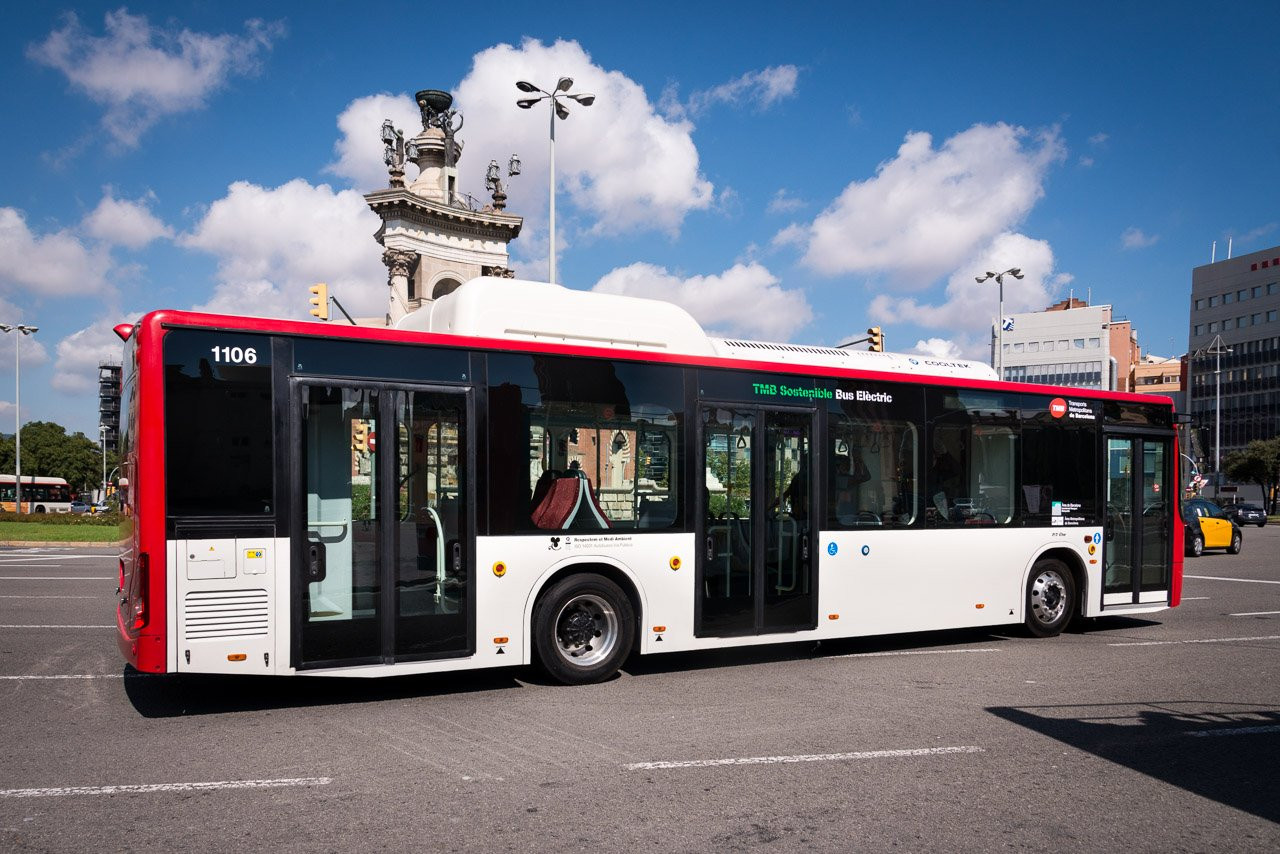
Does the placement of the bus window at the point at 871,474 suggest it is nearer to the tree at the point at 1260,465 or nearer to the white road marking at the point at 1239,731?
the white road marking at the point at 1239,731

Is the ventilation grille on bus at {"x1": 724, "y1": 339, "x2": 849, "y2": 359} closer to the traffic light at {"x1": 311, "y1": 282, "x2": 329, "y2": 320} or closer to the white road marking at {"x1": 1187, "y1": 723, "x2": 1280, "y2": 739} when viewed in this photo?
the white road marking at {"x1": 1187, "y1": 723, "x2": 1280, "y2": 739}

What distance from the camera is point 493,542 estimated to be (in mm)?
7852

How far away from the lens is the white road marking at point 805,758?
231 inches

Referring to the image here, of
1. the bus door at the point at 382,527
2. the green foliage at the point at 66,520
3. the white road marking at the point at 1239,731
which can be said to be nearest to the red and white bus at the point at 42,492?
the green foliage at the point at 66,520

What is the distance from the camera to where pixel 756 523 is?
30.0ft

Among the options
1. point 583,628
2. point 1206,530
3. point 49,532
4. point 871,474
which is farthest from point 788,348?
point 49,532

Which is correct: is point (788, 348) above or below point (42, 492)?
above

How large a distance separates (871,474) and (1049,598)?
10.4 feet

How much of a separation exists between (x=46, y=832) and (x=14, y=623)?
7.90 m

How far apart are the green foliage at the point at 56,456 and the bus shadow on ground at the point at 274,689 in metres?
111

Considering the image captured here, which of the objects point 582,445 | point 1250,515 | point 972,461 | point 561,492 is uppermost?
point 582,445

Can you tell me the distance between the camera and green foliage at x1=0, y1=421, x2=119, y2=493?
347 feet

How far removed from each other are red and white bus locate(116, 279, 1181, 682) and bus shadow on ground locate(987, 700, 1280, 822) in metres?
2.75

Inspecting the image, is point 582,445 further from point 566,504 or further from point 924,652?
point 924,652
